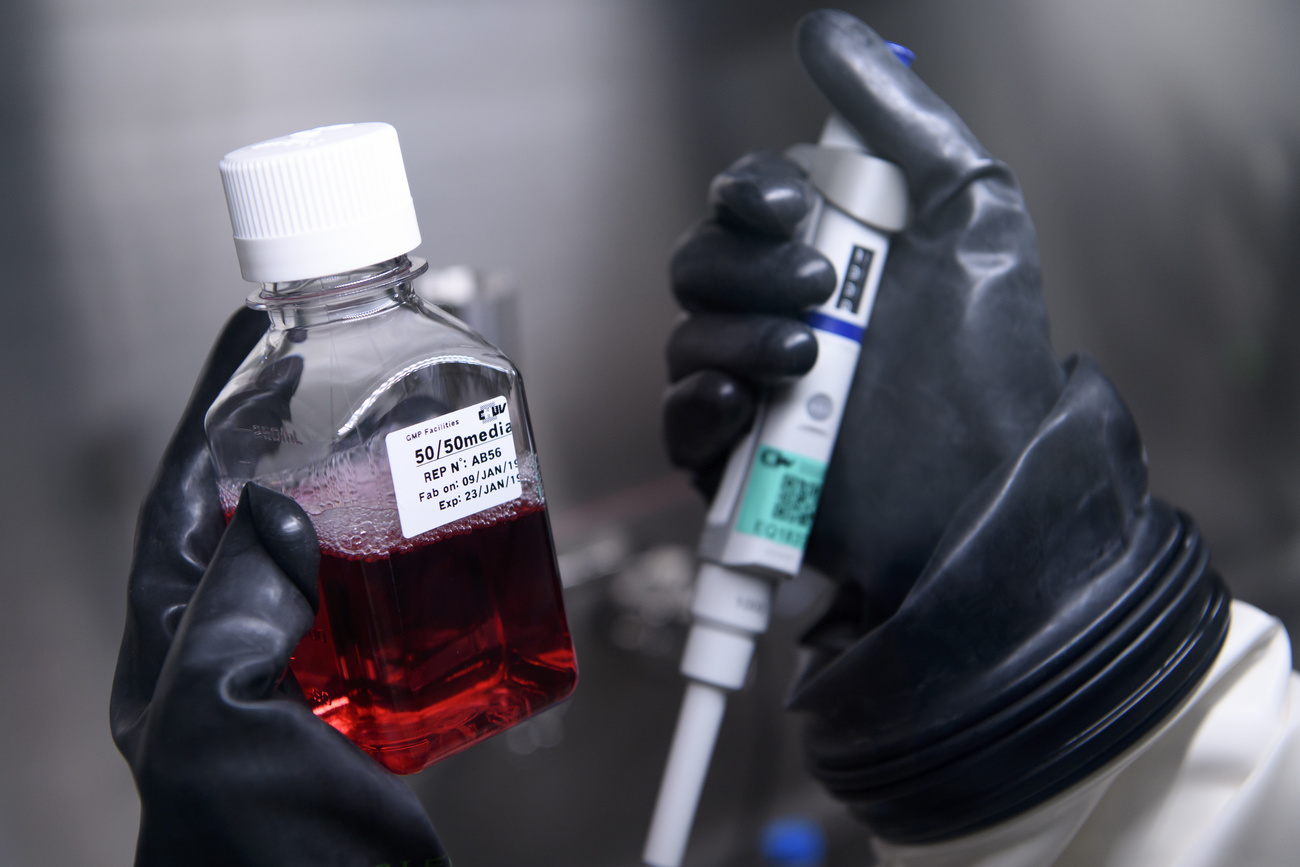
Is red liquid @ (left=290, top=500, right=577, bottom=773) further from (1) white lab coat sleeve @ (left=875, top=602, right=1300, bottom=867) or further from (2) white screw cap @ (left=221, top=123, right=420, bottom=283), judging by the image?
(1) white lab coat sleeve @ (left=875, top=602, right=1300, bottom=867)

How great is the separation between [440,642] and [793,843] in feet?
2.52

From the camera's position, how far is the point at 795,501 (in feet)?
1.80

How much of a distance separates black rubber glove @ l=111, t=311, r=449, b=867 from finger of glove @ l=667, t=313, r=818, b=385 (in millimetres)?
291

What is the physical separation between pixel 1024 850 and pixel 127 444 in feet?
2.14

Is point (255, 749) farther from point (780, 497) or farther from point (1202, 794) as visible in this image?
point (1202, 794)

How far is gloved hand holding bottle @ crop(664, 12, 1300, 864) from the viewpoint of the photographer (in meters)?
0.50

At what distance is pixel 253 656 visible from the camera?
34 centimetres

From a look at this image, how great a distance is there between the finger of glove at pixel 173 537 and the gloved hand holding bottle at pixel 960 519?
0.92 ft

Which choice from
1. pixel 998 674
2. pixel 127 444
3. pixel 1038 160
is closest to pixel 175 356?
pixel 127 444

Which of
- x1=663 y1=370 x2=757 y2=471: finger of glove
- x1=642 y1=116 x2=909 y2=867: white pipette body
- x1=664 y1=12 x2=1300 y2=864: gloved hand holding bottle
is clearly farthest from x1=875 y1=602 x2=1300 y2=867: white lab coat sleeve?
x1=663 y1=370 x2=757 y2=471: finger of glove

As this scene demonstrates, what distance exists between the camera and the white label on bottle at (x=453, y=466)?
1.16ft

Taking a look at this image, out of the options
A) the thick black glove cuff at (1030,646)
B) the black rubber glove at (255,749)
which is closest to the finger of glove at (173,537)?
the black rubber glove at (255,749)

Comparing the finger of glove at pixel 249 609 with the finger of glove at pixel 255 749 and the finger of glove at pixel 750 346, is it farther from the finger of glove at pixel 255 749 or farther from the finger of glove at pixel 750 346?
the finger of glove at pixel 750 346

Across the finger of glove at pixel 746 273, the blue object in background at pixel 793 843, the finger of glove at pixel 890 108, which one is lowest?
the blue object in background at pixel 793 843
